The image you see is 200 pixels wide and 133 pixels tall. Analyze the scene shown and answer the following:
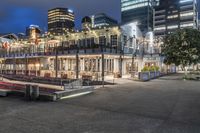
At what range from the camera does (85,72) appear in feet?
109

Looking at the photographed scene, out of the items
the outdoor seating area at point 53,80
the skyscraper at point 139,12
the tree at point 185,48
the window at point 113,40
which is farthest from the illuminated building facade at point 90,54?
the skyscraper at point 139,12

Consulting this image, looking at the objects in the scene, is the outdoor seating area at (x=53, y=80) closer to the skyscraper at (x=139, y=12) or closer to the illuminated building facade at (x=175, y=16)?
the illuminated building facade at (x=175, y=16)

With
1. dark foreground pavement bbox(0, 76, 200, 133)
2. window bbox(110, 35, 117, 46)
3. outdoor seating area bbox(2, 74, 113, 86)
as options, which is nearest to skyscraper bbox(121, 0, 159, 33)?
window bbox(110, 35, 117, 46)

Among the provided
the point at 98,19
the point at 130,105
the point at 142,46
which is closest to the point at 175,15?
the point at 98,19

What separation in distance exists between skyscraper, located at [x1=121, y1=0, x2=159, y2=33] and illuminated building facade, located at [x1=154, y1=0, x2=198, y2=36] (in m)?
4.77

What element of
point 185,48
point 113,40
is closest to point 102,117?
point 113,40

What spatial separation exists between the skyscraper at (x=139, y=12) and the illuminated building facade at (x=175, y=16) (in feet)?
15.6

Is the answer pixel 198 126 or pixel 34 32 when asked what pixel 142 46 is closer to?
pixel 34 32

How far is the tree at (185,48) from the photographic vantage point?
3148cm

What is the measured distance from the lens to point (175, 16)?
125 metres

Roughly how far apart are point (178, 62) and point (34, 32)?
2999 centimetres

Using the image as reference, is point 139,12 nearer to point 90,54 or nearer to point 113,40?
point 113,40

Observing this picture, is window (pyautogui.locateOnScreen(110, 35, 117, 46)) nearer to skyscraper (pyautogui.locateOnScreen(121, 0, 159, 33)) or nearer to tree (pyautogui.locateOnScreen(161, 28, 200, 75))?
tree (pyautogui.locateOnScreen(161, 28, 200, 75))

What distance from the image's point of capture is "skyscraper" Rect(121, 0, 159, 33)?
136 m
